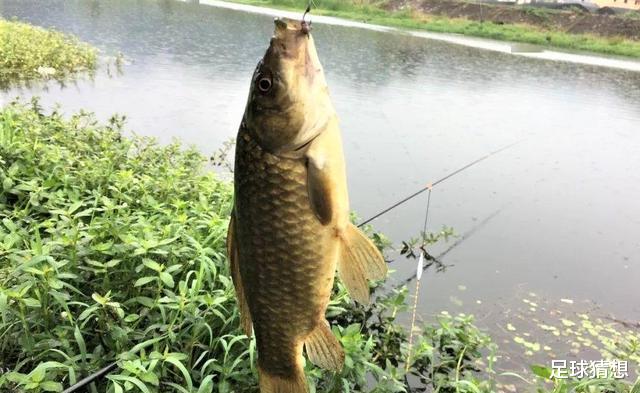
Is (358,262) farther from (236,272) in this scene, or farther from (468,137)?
(468,137)

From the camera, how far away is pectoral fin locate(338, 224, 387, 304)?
4.59 feet

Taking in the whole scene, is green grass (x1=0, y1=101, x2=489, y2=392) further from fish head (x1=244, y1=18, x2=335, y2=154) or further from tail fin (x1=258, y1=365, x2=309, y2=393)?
fish head (x1=244, y1=18, x2=335, y2=154)

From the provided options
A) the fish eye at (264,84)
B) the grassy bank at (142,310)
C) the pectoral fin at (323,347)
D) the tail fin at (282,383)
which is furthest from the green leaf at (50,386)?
the fish eye at (264,84)

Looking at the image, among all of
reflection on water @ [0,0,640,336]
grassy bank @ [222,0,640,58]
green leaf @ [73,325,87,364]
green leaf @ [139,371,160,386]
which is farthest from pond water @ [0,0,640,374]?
grassy bank @ [222,0,640,58]

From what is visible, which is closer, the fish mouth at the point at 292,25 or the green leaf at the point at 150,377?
the fish mouth at the point at 292,25

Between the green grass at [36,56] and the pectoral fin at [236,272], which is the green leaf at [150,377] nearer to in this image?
the pectoral fin at [236,272]

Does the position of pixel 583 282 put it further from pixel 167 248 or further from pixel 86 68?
pixel 86 68

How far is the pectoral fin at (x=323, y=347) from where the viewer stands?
4.89 feet

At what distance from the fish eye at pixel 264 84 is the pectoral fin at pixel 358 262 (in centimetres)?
40

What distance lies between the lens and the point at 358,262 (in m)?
1.41

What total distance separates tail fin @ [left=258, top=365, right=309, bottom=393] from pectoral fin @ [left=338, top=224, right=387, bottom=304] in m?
Answer: 0.31

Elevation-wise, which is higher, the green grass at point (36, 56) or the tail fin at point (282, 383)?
the tail fin at point (282, 383)

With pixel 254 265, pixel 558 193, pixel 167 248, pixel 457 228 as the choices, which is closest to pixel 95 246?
pixel 167 248

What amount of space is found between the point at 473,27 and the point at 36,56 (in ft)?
84.6
